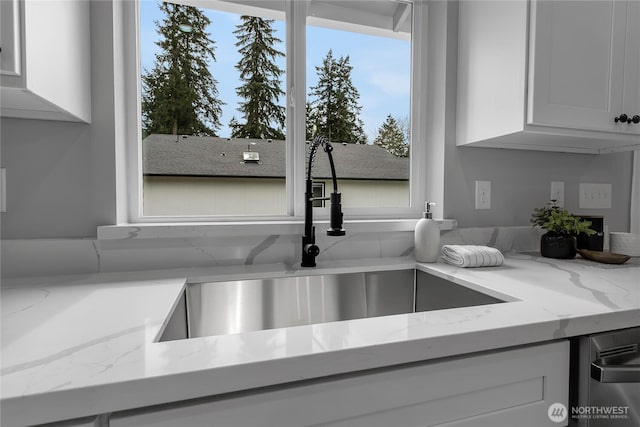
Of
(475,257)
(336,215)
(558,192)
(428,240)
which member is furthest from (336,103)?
(558,192)

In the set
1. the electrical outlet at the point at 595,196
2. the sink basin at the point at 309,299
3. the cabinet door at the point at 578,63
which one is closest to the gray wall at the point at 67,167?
the sink basin at the point at 309,299

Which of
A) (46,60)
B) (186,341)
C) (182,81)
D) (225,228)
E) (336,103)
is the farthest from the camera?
(336,103)

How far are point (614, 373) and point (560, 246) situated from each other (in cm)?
76

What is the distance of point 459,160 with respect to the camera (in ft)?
4.68

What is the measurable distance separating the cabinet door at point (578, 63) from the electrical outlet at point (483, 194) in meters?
0.38

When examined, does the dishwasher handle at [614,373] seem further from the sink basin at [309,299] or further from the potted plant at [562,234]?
the potted plant at [562,234]

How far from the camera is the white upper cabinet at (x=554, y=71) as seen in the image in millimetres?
1116

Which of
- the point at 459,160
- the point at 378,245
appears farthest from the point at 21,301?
the point at 459,160

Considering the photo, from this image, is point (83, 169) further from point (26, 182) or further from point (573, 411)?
point (573, 411)

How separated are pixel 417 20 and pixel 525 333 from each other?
1.41 m

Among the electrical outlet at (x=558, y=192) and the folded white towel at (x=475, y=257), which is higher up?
the electrical outlet at (x=558, y=192)

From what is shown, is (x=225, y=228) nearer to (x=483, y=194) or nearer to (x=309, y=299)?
(x=309, y=299)

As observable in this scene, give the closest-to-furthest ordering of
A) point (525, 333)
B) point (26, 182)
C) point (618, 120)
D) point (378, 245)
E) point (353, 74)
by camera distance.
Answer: point (525, 333)
point (26, 182)
point (618, 120)
point (378, 245)
point (353, 74)

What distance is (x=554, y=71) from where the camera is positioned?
1.13 m
